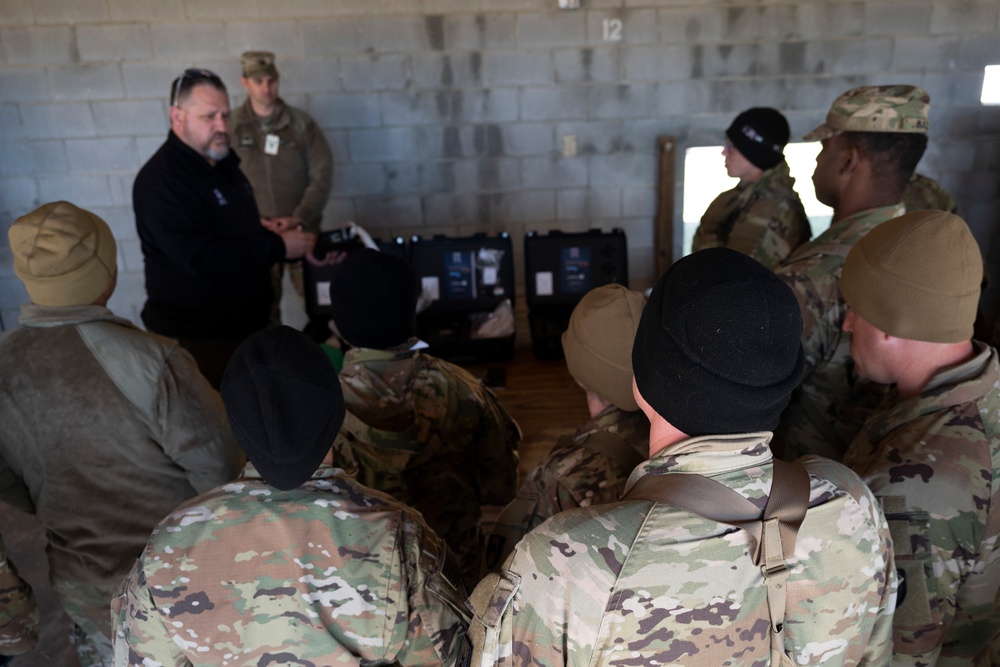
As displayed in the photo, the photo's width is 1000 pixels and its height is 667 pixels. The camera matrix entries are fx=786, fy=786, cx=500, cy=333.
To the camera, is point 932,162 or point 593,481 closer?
point 593,481

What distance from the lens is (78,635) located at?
1.77m

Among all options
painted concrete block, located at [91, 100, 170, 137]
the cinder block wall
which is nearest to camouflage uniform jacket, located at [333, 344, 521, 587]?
the cinder block wall

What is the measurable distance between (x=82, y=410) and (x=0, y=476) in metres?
0.25

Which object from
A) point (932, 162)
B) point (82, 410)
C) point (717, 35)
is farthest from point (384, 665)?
point (932, 162)

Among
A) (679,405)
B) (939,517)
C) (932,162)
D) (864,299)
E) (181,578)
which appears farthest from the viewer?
(932,162)

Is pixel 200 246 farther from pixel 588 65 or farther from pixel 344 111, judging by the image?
pixel 588 65

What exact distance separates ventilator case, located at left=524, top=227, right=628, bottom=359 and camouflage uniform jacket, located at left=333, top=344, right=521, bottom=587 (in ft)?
3.67

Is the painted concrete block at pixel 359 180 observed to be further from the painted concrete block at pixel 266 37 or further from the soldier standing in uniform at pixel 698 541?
the soldier standing in uniform at pixel 698 541

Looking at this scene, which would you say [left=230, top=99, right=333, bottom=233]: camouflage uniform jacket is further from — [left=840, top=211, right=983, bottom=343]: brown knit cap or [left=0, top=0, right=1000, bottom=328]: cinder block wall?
[left=840, top=211, right=983, bottom=343]: brown knit cap

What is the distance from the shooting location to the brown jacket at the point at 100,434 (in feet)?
5.04

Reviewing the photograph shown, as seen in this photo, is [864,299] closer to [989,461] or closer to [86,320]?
[989,461]

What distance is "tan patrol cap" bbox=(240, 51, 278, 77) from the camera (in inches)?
151

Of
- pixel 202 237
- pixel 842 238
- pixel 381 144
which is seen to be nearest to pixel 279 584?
pixel 842 238

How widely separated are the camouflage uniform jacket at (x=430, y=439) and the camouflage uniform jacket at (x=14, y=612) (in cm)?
67
